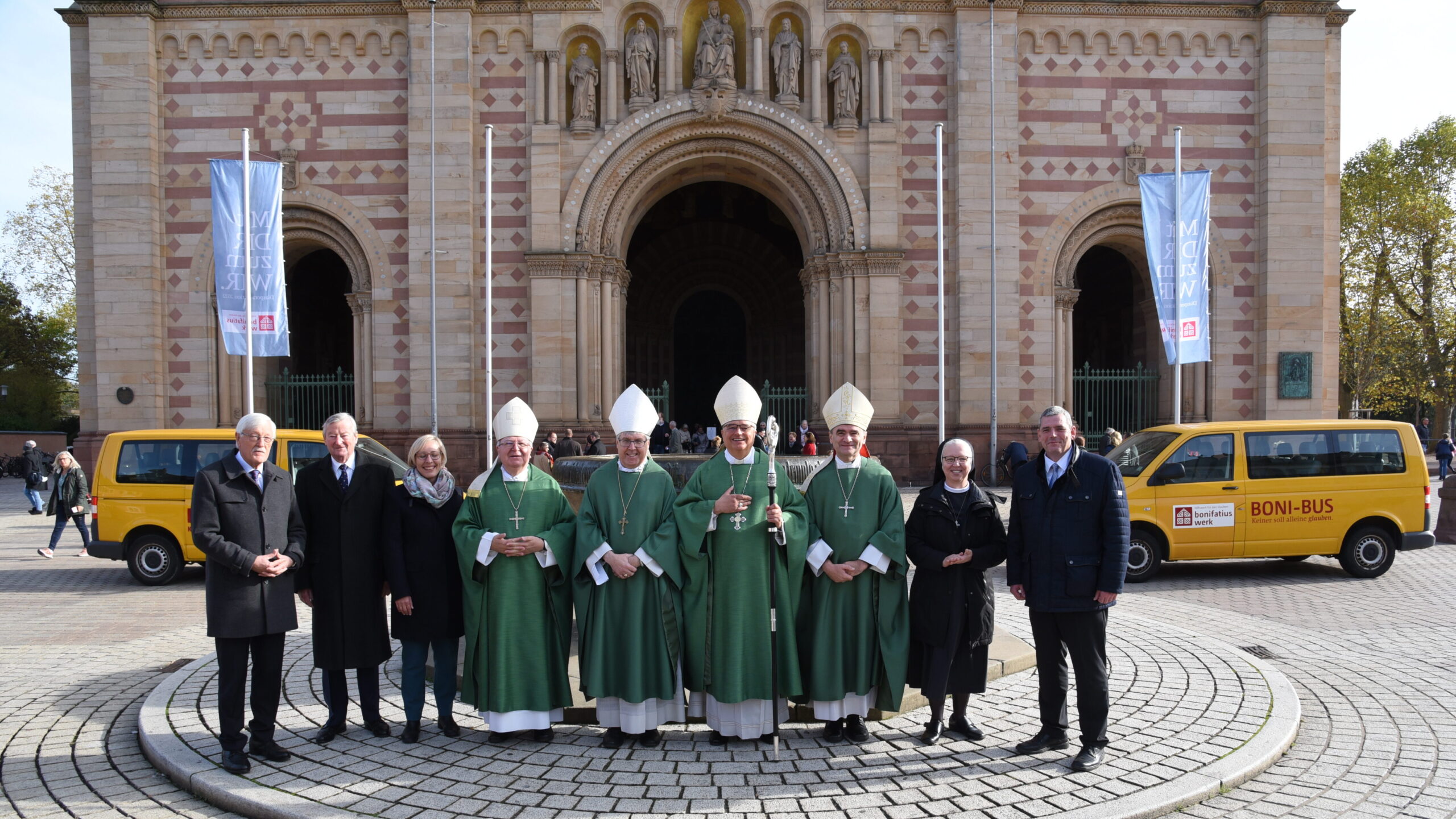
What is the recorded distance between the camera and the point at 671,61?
18.9 m

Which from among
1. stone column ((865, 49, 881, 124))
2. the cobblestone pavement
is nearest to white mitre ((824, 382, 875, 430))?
the cobblestone pavement

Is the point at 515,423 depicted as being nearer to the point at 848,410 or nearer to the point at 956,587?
the point at 848,410

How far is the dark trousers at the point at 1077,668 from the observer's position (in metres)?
4.73

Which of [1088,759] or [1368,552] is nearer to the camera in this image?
[1088,759]

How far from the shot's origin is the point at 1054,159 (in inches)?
757

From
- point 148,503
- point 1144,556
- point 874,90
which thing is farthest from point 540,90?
point 1144,556

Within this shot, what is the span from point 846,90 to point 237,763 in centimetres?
1754

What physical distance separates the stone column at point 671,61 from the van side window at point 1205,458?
12.9 m

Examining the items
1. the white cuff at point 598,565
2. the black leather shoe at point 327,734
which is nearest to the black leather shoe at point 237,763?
the black leather shoe at point 327,734

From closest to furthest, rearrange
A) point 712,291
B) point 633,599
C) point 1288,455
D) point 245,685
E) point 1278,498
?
point 245,685, point 633,599, point 1278,498, point 1288,455, point 712,291

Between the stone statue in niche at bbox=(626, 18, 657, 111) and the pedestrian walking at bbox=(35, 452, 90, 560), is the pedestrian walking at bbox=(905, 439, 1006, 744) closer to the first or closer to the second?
the pedestrian walking at bbox=(35, 452, 90, 560)

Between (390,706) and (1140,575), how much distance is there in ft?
27.7

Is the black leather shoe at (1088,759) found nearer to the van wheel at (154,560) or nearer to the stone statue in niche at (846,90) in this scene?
the van wheel at (154,560)

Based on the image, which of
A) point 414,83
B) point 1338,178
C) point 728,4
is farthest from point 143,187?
point 1338,178
